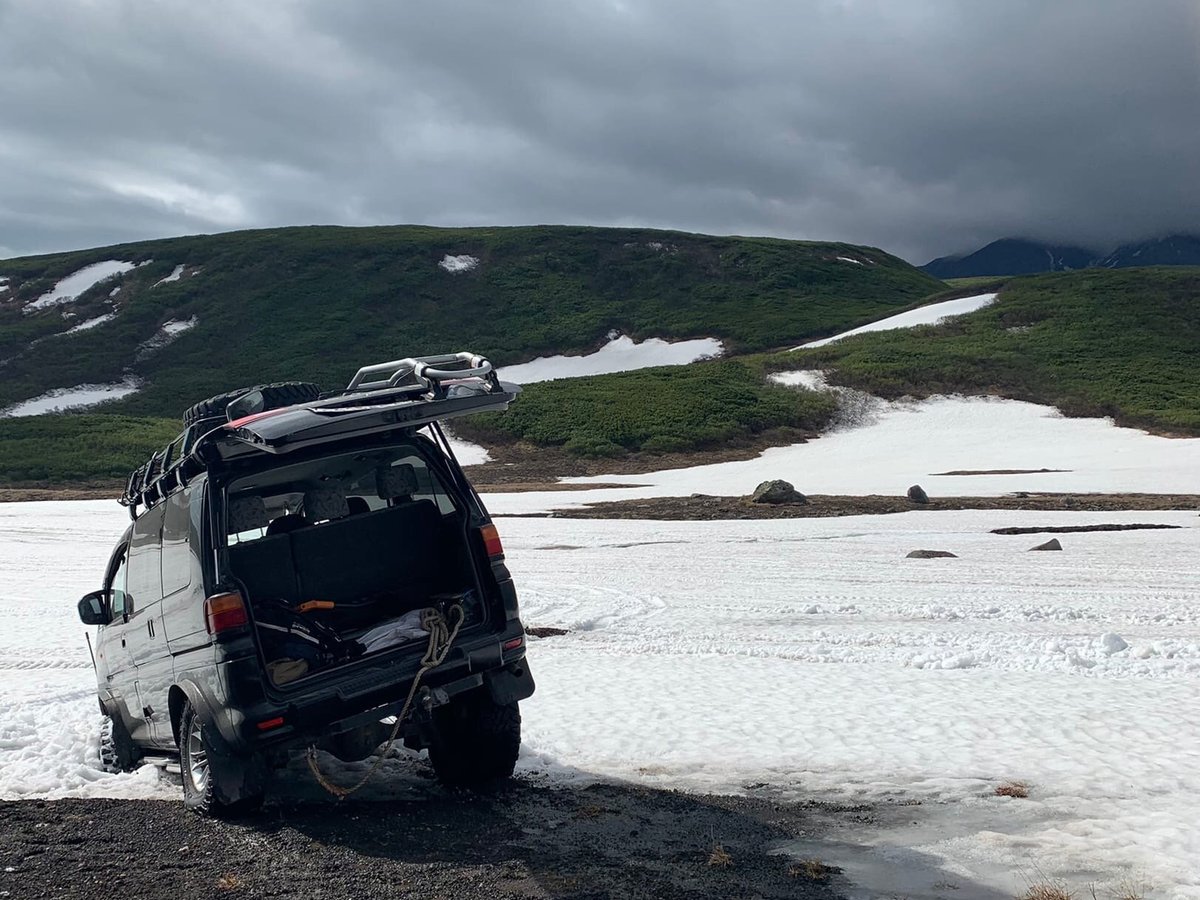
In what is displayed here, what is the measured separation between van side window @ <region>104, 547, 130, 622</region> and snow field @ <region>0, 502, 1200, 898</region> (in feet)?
3.78

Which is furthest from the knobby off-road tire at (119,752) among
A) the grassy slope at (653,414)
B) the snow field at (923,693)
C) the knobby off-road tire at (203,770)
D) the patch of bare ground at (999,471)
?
the grassy slope at (653,414)

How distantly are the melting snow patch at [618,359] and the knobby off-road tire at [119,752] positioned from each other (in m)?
72.8

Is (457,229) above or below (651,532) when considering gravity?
above

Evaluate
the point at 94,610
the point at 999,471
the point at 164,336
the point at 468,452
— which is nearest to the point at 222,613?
the point at 94,610

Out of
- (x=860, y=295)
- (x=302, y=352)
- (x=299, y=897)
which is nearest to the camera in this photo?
(x=299, y=897)

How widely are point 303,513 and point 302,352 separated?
85.0 metres

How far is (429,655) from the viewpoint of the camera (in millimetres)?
6430

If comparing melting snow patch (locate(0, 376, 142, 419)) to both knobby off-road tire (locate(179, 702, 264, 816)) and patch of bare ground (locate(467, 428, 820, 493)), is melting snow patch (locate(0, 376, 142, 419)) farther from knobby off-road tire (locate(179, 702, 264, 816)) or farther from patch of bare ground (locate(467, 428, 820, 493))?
knobby off-road tire (locate(179, 702, 264, 816))

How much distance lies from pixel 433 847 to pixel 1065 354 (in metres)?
70.9

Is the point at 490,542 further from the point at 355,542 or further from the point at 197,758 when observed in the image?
the point at 197,758

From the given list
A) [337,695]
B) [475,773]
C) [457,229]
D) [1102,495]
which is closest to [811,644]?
[475,773]

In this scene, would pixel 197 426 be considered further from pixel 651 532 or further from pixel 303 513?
pixel 651 532

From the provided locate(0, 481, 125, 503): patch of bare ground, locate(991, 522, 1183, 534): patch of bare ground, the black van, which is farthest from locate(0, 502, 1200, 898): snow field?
locate(0, 481, 125, 503): patch of bare ground

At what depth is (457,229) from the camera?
13288cm
